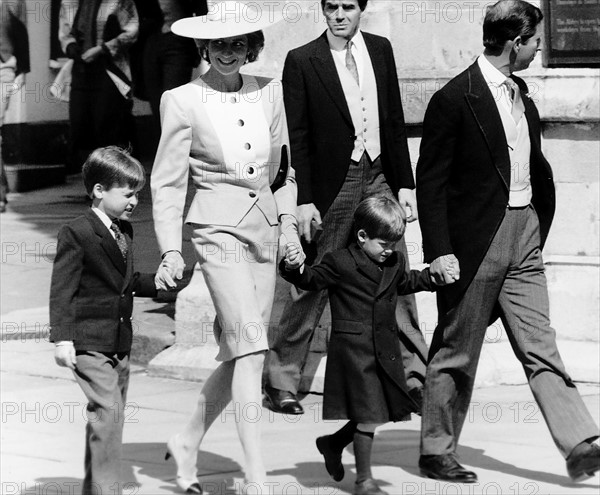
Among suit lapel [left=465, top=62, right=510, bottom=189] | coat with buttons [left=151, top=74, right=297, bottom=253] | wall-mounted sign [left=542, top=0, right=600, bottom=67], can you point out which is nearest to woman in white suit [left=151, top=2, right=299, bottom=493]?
coat with buttons [left=151, top=74, right=297, bottom=253]

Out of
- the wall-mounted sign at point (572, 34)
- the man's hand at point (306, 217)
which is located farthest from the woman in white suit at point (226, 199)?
the wall-mounted sign at point (572, 34)

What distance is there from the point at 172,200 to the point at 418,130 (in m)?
2.47

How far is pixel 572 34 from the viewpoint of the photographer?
9.06 metres

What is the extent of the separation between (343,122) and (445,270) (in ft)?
Result: 4.40

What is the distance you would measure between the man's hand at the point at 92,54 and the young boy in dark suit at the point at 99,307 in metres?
9.37

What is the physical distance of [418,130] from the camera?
8.98 meters

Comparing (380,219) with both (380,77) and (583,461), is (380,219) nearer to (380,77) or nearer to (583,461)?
(583,461)

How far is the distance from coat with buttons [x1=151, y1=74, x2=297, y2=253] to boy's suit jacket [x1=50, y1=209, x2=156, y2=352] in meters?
0.37

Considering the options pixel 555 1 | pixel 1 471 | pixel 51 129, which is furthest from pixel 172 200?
pixel 51 129

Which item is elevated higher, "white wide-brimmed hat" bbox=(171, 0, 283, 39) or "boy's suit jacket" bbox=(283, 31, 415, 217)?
"white wide-brimmed hat" bbox=(171, 0, 283, 39)

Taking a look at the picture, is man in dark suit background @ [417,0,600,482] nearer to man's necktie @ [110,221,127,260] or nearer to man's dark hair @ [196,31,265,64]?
man's dark hair @ [196,31,265,64]

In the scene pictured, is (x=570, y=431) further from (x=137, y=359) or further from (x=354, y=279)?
(x=137, y=359)

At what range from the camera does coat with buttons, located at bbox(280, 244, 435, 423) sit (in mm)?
6859

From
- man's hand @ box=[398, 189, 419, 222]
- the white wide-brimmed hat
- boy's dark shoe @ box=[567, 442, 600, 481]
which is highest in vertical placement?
the white wide-brimmed hat
